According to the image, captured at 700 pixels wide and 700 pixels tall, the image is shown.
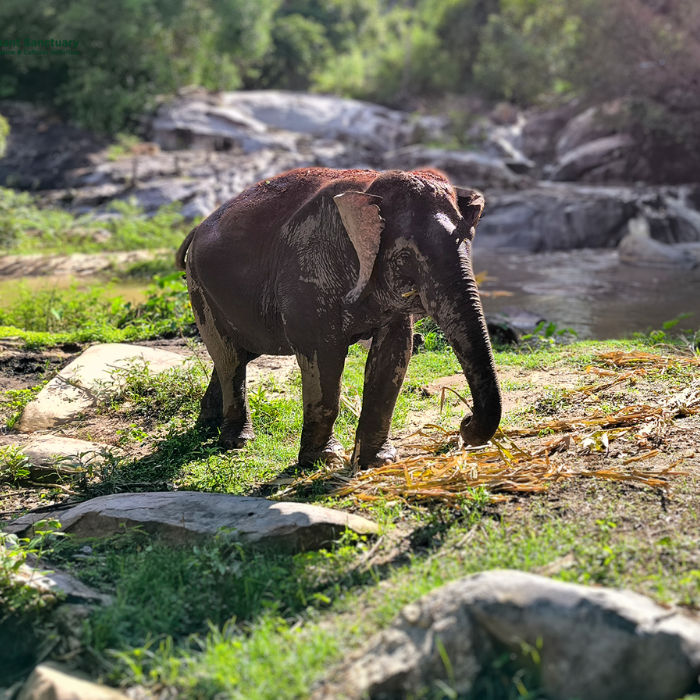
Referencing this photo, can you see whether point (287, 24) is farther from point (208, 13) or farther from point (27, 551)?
point (27, 551)

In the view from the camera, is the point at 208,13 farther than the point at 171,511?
Yes

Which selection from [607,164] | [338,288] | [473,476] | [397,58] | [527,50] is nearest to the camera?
[473,476]

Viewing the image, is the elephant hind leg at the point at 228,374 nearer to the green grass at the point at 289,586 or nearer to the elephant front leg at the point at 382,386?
the elephant front leg at the point at 382,386

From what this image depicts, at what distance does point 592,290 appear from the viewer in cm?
1455

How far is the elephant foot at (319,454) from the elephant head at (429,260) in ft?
3.57

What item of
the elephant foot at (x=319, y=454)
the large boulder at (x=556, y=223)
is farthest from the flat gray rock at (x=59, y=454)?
the large boulder at (x=556, y=223)

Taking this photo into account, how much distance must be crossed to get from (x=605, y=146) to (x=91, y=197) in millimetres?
18258

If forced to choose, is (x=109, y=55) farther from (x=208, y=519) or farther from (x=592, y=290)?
(x=208, y=519)

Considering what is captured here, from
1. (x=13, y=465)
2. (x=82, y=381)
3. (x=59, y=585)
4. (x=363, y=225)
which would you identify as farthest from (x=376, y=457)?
(x=82, y=381)

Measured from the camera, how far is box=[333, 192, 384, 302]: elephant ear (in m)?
4.32

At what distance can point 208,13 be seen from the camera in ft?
102

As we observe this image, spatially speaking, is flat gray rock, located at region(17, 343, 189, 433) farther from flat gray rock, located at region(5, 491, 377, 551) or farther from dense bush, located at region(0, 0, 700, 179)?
dense bush, located at region(0, 0, 700, 179)

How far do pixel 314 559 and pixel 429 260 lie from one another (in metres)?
1.70

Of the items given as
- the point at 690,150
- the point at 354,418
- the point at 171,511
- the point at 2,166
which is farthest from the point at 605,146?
the point at 171,511
